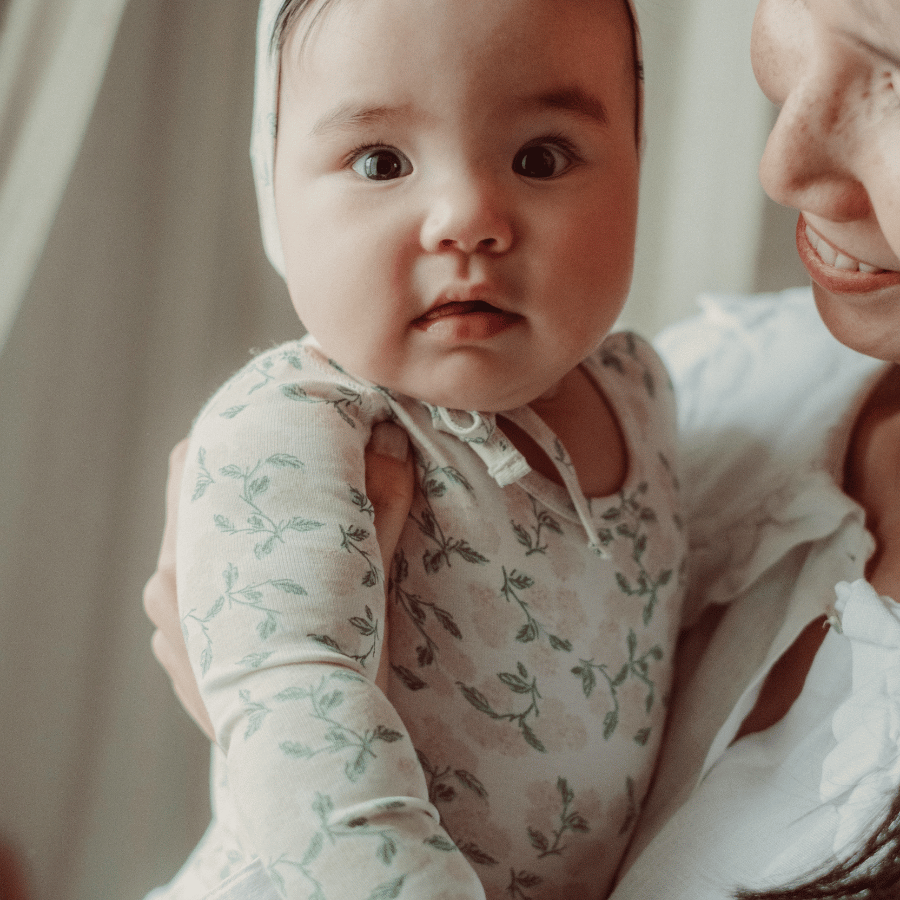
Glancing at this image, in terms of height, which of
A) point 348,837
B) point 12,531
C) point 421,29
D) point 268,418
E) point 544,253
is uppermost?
point 421,29

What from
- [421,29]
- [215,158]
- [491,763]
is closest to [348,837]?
[491,763]

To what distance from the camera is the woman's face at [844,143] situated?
0.61 m

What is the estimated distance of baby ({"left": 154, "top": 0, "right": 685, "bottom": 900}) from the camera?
60 cm

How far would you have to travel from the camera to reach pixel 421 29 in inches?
25.3

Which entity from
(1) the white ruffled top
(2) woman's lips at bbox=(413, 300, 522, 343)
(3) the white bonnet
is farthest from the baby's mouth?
(1) the white ruffled top

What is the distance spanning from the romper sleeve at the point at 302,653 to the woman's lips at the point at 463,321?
102mm

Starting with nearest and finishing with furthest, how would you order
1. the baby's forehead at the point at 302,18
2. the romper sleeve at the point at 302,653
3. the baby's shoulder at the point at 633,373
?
1. the romper sleeve at the point at 302,653
2. the baby's forehead at the point at 302,18
3. the baby's shoulder at the point at 633,373

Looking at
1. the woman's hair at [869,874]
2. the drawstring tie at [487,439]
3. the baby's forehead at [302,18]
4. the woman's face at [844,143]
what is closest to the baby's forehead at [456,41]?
the baby's forehead at [302,18]

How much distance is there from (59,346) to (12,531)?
7.9 inches

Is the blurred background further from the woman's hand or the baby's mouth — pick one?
the baby's mouth

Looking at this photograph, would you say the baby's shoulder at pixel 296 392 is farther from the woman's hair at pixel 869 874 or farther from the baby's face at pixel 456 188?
the woman's hair at pixel 869 874

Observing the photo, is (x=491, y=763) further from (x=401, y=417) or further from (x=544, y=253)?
(x=544, y=253)

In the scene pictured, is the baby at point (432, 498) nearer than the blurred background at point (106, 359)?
Yes

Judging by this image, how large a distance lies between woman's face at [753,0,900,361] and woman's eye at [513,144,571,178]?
156 millimetres
